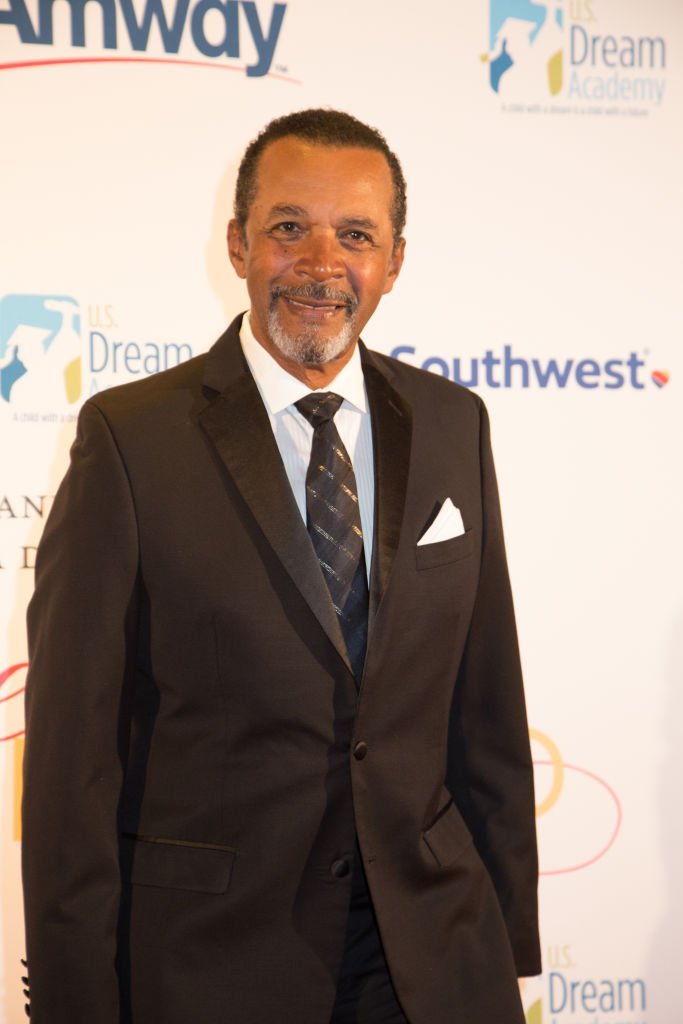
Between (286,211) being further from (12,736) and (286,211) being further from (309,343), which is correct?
(12,736)

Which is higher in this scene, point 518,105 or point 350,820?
point 518,105

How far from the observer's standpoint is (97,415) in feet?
5.21

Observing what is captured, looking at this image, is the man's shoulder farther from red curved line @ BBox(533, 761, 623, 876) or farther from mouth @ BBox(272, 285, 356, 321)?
red curved line @ BBox(533, 761, 623, 876)

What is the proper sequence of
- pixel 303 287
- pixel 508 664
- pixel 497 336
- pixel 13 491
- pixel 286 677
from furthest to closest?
pixel 497 336 → pixel 13 491 → pixel 508 664 → pixel 303 287 → pixel 286 677

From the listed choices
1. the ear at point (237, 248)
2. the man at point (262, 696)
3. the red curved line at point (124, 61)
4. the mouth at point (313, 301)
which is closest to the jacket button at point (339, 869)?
the man at point (262, 696)

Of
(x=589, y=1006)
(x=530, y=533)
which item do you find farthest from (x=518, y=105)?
(x=589, y=1006)

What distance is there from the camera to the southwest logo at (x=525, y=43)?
113 inches

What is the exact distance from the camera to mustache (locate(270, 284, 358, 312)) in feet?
5.47

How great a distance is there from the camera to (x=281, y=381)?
169 cm

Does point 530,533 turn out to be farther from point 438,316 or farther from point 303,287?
point 303,287

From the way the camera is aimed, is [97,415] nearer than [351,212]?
Yes

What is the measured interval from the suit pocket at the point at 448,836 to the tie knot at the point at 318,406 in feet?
1.97

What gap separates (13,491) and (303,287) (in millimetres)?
1300

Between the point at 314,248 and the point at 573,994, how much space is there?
7.09 ft
